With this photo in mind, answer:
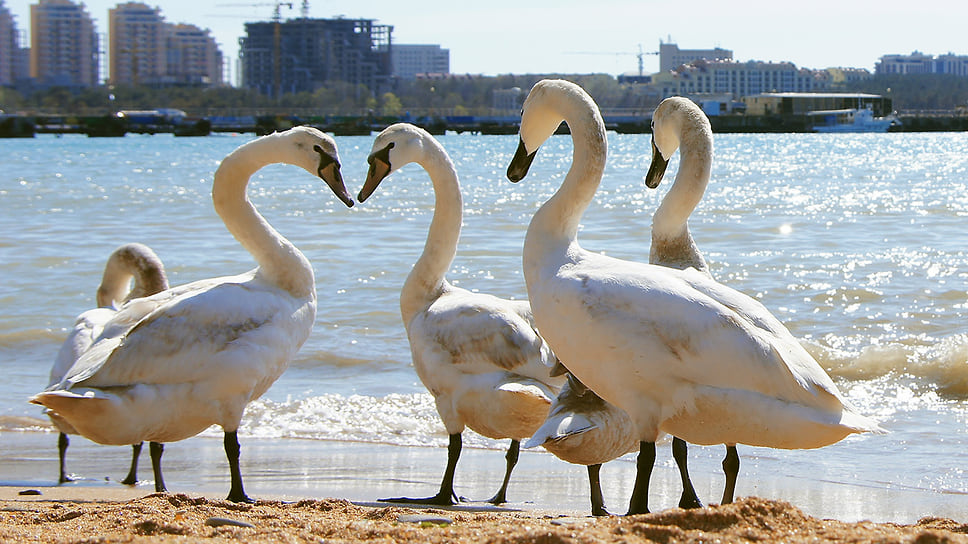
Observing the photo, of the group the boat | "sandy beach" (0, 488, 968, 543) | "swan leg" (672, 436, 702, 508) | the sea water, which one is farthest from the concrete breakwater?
"sandy beach" (0, 488, 968, 543)

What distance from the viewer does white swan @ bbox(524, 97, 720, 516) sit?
527 cm

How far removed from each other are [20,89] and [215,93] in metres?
42.1

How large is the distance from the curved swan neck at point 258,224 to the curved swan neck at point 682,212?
5.91 feet

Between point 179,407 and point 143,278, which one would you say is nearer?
point 179,407

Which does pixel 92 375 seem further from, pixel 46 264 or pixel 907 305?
pixel 46 264

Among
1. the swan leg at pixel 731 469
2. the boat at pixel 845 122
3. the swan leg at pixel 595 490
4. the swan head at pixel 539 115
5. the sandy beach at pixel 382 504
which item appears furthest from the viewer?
the boat at pixel 845 122

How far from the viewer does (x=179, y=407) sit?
19.8 feet

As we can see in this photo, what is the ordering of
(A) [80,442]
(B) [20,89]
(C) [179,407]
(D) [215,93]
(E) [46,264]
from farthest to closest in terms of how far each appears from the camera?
(B) [20,89]
(D) [215,93]
(E) [46,264]
(A) [80,442]
(C) [179,407]

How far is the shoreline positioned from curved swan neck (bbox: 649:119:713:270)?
Result: 1.19 m

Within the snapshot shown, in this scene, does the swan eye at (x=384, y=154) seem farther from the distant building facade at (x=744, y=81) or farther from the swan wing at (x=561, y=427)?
the distant building facade at (x=744, y=81)

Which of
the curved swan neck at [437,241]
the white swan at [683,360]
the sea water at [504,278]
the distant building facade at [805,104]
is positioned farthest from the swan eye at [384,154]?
the distant building facade at [805,104]

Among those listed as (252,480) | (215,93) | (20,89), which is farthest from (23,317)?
(20,89)

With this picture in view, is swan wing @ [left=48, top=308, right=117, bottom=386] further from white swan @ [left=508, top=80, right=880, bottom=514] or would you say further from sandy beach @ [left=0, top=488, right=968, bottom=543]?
white swan @ [left=508, top=80, right=880, bottom=514]

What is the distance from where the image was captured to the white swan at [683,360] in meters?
4.69
